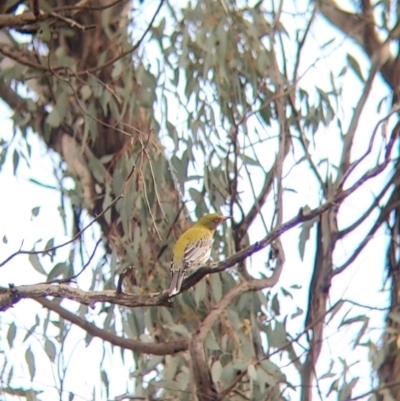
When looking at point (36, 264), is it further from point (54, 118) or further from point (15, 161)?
point (54, 118)

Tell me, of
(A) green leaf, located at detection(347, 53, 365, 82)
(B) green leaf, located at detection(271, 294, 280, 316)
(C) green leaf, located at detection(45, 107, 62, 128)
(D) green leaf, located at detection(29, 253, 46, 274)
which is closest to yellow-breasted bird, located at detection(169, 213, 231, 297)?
(B) green leaf, located at detection(271, 294, 280, 316)

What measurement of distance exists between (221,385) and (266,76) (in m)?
1.40

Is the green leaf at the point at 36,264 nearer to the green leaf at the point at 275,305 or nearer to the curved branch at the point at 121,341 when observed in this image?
the curved branch at the point at 121,341

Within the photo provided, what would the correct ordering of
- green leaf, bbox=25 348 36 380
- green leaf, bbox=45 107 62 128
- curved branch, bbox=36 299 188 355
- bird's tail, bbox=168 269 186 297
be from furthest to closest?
1. green leaf, bbox=45 107 62 128
2. green leaf, bbox=25 348 36 380
3. curved branch, bbox=36 299 188 355
4. bird's tail, bbox=168 269 186 297

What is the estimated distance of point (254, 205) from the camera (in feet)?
13.9

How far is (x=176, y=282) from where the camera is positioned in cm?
303

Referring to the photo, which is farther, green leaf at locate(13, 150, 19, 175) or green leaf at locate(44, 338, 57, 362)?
green leaf at locate(13, 150, 19, 175)

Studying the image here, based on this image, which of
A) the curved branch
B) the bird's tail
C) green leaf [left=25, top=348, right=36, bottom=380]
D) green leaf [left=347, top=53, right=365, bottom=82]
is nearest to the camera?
the bird's tail

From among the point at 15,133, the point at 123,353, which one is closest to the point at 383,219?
the point at 123,353

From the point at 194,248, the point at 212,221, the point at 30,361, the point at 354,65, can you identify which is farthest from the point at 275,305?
the point at 354,65

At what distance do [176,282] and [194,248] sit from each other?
1.09ft

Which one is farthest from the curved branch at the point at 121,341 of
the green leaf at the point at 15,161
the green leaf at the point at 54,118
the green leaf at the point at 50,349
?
the green leaf at the point at 54,118

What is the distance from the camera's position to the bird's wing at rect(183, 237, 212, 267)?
10.6 ft

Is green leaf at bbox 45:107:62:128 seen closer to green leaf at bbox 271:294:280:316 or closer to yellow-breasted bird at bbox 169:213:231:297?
yellow-breasted bird at bbox 169:213:231:297
